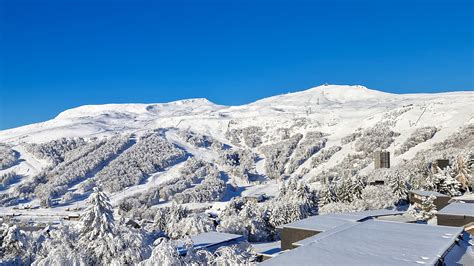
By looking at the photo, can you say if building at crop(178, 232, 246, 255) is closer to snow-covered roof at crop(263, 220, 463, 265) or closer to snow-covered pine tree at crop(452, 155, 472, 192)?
snow-covered roof at crop(263, 220, 463, 265)

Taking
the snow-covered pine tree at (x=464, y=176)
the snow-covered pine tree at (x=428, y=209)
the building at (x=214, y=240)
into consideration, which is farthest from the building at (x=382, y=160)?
the building at (x=214, y=240)

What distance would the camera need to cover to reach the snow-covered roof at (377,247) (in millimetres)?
14984

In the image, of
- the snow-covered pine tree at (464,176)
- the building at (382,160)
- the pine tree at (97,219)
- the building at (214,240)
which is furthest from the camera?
the building at (382,160)

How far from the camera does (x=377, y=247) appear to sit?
16984mm

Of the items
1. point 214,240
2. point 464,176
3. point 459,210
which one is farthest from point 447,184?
point 214,240

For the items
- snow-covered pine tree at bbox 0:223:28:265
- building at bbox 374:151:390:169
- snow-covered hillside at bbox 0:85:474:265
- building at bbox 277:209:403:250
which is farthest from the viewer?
building at bbox 374:151:390:169

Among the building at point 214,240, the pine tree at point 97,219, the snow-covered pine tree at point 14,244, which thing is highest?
the pine tree at point 97,219

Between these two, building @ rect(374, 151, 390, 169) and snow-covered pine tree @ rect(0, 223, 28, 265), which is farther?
building @ rect(374, 151, 390, 169)

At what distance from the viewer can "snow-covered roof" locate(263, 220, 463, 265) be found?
590 inches

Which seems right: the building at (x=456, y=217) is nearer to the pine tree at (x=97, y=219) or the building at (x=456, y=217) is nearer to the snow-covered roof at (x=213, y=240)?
the snow-covered roof at (x=213, y=240)

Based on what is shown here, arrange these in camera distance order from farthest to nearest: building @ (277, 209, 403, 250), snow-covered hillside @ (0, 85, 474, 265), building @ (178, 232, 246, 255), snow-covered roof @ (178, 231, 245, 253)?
snow-covered roof @ (178, 231, 245, 253)
building @ (178, 232, 246, 255)
building @ (277, 209, 403, 250)
snow-covered hillside @ (0, 85, 474, 265)

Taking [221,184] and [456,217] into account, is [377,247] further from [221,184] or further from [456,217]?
[221,184]

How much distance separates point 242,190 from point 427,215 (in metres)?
110

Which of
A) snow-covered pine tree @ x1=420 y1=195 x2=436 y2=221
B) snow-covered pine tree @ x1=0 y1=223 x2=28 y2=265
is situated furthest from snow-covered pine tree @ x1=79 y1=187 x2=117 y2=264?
snow-covered pine tree @ x1=420 y1=195 x2=436 y2=221
